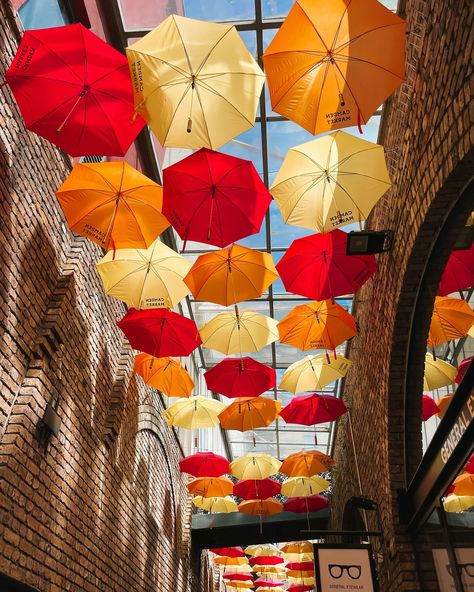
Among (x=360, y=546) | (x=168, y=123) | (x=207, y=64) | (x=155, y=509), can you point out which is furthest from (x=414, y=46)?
(x=155, y=509)

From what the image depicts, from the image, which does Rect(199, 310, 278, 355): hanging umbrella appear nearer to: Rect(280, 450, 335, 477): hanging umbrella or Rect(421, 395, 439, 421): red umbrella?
Rect(421, 395, 439, 421): red umbrella

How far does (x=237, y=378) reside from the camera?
26.4 feet

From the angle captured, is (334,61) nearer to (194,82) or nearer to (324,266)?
(194,82)

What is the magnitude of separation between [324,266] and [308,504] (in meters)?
7.95

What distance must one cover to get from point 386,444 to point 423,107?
382 centimetres

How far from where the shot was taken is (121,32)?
23.7 ft

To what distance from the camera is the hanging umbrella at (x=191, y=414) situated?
30.4 feet

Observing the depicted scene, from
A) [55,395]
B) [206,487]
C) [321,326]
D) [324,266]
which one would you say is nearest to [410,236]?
[324,266]

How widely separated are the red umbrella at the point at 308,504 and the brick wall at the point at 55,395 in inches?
198

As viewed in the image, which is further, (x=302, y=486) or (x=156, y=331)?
(x=302, y=486)

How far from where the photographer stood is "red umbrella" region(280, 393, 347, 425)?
875 centimetres

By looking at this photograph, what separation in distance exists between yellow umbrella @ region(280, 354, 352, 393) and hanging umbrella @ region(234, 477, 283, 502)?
3982mm

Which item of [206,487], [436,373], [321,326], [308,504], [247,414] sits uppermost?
[321,326]

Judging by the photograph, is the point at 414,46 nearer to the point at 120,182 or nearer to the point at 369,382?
the point at 120,182
